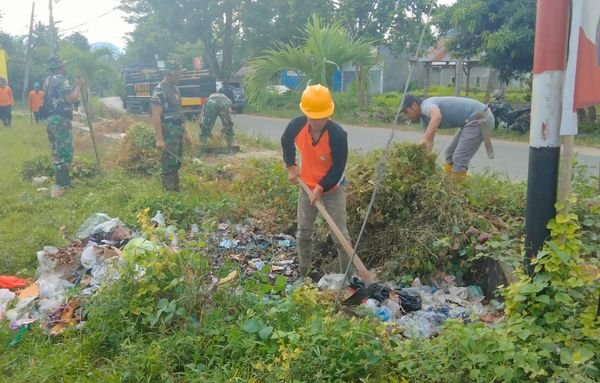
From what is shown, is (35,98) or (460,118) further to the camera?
(35,98)

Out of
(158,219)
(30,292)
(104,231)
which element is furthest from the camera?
(158,219)

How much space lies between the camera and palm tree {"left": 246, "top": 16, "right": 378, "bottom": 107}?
286 inches

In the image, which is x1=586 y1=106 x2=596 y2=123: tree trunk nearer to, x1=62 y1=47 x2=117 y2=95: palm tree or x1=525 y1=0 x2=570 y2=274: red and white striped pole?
x1=525 y1=0 x2=570 y2=274: red and white striped pole

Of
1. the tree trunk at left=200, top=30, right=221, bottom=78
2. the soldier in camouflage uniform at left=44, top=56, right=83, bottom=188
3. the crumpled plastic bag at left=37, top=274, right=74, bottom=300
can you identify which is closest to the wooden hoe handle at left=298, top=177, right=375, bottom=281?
the crumpled plastic bag at left=37, top=274, right=74, bottom=300

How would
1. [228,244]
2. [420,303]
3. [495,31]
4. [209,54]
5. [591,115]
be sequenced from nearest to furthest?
1. [420,303]
2. [228,244]
3. [495,31]
4. [591,115]
5. [209,54]

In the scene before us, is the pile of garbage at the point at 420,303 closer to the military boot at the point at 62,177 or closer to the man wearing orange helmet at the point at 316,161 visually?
the man wearing orange helmet at the point at 316,161

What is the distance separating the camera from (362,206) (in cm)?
484

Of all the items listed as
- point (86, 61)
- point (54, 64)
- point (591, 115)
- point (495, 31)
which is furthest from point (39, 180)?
point (86, 61)

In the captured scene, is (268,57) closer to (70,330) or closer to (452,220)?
(452,220)

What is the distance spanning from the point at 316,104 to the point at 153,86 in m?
18.6

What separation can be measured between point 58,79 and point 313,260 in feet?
17.1

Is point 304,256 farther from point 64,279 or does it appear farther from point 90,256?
point 64,279

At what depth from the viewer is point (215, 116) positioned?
11.0 m

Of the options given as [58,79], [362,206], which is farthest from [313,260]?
[58,79]
